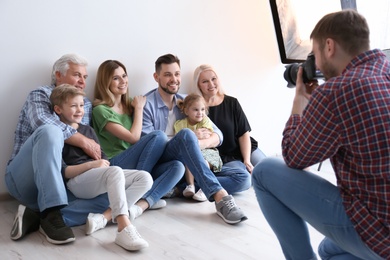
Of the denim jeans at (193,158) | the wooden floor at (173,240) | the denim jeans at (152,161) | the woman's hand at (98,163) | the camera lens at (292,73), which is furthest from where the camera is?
the denim jeans at (152,161)

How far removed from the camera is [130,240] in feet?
6.35

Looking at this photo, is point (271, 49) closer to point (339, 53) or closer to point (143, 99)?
point (143, 99)

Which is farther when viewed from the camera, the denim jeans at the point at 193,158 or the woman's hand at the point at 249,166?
the woman's hand at the point at 249,166

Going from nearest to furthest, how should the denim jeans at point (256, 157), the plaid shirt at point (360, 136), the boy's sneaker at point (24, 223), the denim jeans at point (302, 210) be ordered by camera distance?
the plaid shirt at point (360, 136) < the denim jeans at point (302, 210) < the boy's sneaker at point (24, 223) < the denim jeans at point (256, 157)

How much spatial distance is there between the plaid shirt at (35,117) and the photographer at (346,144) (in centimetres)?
123

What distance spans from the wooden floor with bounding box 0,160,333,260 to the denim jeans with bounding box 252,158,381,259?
415 mm

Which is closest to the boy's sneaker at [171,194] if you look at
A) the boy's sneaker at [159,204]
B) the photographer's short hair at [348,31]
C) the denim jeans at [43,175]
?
the boy's sneaker at [159,204]

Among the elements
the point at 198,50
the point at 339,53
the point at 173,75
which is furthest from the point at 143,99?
the point at 339,53

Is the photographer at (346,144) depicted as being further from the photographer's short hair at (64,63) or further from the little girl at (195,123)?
the photographer's short hair at (64,63)

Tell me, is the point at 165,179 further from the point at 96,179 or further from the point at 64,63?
the point at 64,63

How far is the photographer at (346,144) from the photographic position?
4.03 feet

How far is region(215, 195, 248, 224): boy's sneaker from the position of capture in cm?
229

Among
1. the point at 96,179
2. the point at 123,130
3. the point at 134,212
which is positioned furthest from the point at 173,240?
the point at 123,130

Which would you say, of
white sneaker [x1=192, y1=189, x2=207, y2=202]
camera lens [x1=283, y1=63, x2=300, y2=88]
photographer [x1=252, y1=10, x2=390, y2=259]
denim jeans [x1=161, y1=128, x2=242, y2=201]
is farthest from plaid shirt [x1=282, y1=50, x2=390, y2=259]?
white sneaker [x1=192, y1=189, x2=207, y2=202]
